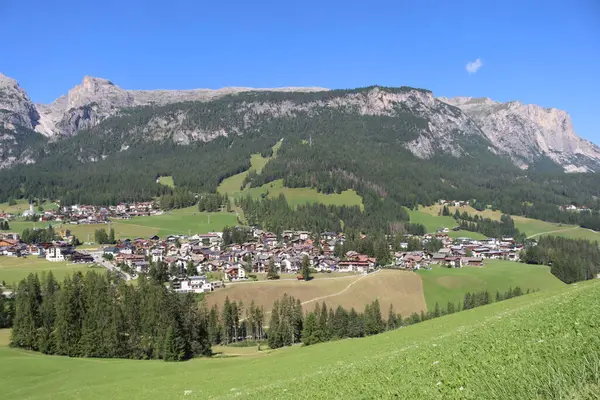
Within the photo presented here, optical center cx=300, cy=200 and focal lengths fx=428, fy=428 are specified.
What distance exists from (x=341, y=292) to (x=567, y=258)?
226 feet

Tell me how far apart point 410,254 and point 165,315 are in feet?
331

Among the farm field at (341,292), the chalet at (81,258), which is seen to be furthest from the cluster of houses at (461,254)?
the chalet at (81,258)

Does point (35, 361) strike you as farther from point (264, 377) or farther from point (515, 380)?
point (515, 380)

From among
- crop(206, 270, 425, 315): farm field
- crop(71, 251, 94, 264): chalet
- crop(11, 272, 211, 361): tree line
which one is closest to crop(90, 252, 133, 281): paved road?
crop(71, 251, 94, 264): chalet

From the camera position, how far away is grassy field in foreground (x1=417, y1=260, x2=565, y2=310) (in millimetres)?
104375

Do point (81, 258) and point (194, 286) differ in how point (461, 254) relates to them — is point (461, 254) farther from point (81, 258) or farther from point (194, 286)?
point (81, 258)

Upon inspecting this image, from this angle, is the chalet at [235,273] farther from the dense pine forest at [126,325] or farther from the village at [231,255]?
the dense pine forest at [126,325]

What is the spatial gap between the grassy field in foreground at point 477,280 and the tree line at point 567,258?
324 cm

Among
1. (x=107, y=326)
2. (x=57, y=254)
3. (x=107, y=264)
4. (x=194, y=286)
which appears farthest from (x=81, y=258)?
(x=107, y=326)

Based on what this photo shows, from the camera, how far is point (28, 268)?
119m

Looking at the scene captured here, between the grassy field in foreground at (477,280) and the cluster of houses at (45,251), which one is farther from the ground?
the cluster of houses at (45,251)

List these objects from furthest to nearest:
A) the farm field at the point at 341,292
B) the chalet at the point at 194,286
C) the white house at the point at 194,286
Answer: the white house at the point at 194,286, the chalet at the point at 194,286, the farm field at the point at 341,292

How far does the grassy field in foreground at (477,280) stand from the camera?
10438 centimetres

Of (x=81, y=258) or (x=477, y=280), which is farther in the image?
(x=81, y=258)
